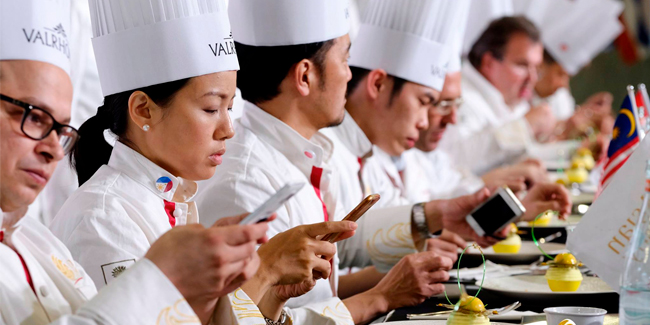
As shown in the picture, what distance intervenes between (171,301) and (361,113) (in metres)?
1.74

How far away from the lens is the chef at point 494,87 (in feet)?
15.5

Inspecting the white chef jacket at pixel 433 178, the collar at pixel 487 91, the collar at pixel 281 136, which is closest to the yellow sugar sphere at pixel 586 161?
the white chef jacket at pixel 433 178

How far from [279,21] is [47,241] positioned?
91 centimetres

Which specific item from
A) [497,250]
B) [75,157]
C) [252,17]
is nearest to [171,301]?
[75,157]

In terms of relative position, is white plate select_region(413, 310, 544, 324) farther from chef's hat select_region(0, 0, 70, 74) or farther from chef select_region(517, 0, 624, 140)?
chef select_region(517, 0, 624, 140)

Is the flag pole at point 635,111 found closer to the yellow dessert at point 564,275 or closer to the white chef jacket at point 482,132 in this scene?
the yellow dessert at point 564,275

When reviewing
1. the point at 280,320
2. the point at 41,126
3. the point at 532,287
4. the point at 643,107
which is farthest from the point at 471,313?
the point at 643,107

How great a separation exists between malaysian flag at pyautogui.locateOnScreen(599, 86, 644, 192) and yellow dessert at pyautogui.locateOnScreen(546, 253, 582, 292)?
452 millimetres

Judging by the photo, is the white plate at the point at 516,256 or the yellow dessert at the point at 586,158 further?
the yellow dessert at the point at 586,158

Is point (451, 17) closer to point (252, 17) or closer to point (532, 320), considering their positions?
point (252, 17)

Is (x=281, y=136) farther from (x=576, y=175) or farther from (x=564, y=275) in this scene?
(x=576, y=175)

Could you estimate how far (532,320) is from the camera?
4.84ft

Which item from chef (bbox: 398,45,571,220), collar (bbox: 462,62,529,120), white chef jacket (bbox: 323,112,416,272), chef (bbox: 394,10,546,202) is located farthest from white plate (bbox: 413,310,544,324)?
collar (bbox: 462,62,529,120)

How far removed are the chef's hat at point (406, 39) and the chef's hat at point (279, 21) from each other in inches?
27.2
